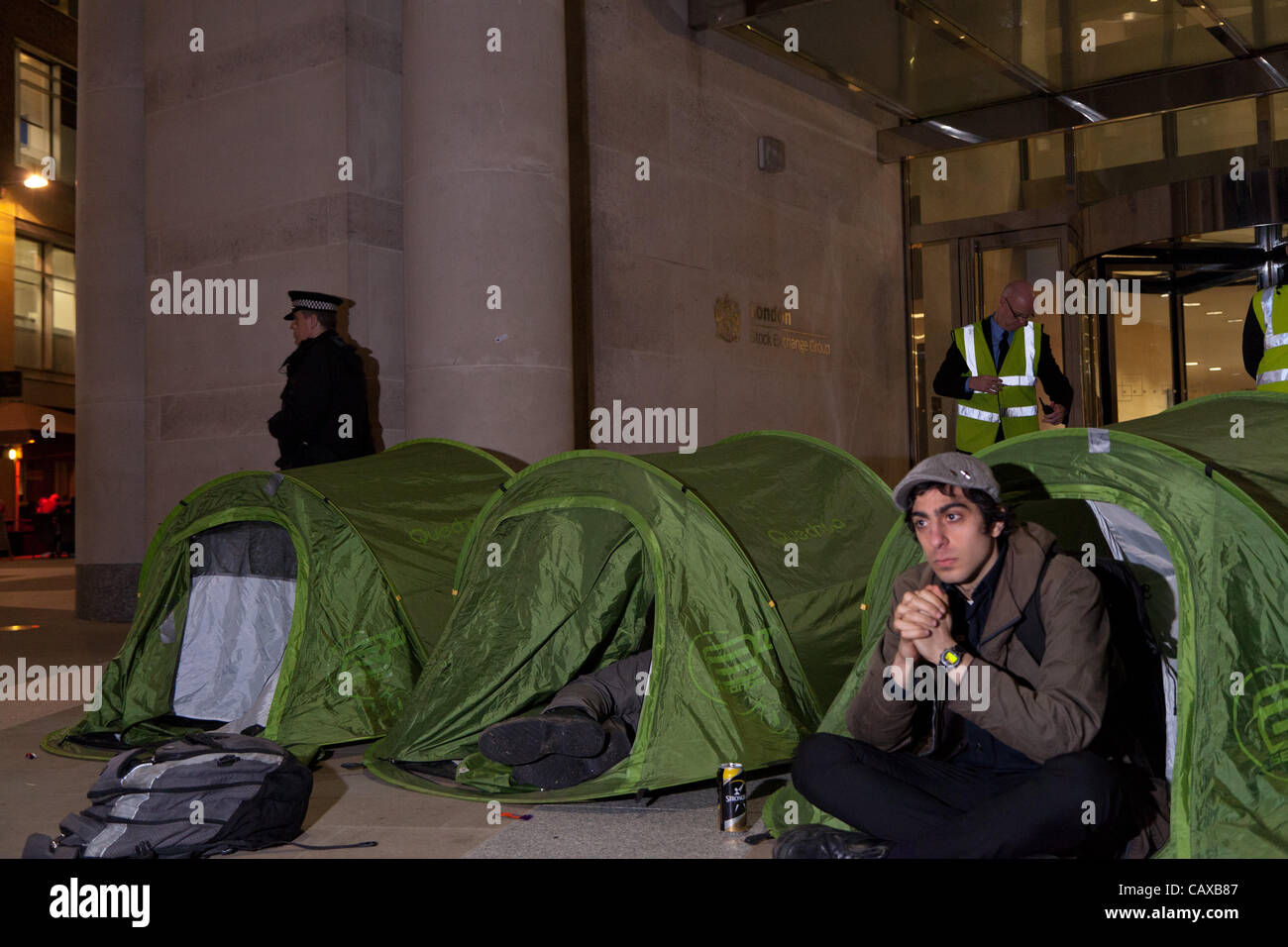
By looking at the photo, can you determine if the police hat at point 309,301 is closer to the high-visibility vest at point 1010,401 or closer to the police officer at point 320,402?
the police officer at point 320,402

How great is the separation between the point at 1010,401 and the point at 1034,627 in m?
3.29

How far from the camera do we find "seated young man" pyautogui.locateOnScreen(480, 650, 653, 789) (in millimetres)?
4312

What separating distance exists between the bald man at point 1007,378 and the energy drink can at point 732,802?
290 centimetres

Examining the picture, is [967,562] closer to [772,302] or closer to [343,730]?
[343,730]

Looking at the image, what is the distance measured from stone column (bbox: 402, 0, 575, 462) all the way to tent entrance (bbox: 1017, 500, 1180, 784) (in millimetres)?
3743

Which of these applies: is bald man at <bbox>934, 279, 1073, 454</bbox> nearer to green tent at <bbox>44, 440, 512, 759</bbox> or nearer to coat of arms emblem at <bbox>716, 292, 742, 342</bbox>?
green tent at <bbox>44, 440, 512, 759</bbox>

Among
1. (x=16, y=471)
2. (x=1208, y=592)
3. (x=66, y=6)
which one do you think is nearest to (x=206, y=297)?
(x=1208, y=592)

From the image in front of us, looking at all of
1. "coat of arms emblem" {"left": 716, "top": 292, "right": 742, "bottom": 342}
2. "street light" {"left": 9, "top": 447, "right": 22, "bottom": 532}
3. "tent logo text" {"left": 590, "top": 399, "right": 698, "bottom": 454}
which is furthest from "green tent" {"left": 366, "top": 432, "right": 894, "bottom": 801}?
"street light" {"left": 9, "top": 447, "right": 22, "bottom": 532}

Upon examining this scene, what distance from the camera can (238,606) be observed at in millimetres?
5652

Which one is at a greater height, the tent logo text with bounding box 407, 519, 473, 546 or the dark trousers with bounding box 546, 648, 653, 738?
the tent logo text with bounding box 407, 519, 473, 546

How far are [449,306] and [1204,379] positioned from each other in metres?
7.16

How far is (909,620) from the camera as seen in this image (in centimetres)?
301

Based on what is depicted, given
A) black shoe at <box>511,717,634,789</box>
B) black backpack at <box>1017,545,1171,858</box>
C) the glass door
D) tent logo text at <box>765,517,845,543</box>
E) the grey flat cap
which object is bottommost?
black shoe at <box>511,717,634,789</box>
